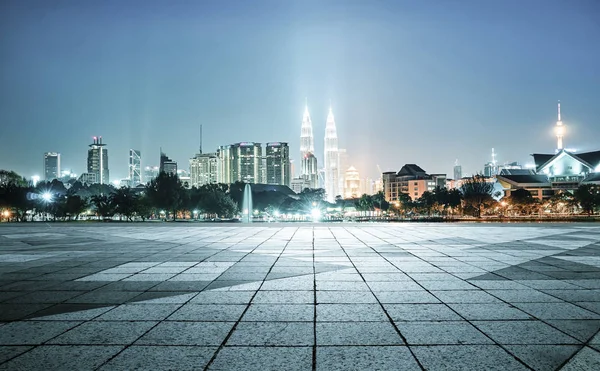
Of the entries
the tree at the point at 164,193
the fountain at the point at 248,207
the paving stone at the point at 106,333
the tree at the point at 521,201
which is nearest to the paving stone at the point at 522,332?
the paving stone at the point at 106,333

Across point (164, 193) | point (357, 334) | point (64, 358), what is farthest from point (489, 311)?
point (164, 193)

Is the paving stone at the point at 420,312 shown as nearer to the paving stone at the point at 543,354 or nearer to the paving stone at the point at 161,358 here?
the paving stone at the point at 543,354

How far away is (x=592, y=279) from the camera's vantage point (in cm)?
952

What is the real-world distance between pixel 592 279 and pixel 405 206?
13655cm

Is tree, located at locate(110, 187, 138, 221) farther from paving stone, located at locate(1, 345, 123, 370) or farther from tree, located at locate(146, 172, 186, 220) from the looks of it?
paving stone, located at locate(1, 345, 123, 370)

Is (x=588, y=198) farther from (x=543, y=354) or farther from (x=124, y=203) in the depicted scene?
(x=543, y=354)

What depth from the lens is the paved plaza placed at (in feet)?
15.6

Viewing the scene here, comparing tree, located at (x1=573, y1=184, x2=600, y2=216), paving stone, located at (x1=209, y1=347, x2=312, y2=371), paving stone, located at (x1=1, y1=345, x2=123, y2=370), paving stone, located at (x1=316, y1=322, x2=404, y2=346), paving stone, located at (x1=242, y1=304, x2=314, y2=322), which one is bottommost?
paving stone, located at (x1=316, y1=322, x2=404, y2=346)

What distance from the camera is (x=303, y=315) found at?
6535 mm

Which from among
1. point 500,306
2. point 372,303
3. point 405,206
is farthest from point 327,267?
point 405,206

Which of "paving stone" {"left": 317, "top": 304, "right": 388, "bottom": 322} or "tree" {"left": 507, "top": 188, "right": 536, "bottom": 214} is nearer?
"paving stone" {"left": 317, "top": 304, "right": 388, "bottom": 322}

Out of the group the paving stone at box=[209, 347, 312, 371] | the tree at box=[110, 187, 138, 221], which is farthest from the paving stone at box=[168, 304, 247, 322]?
the tree at box=[110, 187, 138, 221]

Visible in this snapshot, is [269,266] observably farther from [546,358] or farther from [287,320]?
[546,358]

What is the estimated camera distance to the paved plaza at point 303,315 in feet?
15.6
